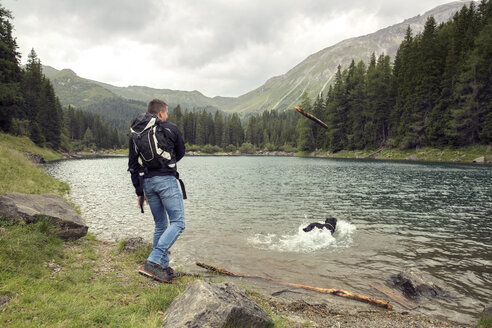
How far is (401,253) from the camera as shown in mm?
10086

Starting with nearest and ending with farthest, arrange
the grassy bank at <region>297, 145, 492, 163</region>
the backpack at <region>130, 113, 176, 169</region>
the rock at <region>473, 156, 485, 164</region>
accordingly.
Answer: the backpack at <region>130, 113, 176, 169</region>, the rock at <region>473, 156, 485, 164</region>, the grassy bank at <region>297, 145, 492, 163</region>

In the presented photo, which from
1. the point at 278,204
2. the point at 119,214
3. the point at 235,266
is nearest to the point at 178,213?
the point at 235,266

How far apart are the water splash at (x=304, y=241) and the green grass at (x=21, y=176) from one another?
11.0 metres

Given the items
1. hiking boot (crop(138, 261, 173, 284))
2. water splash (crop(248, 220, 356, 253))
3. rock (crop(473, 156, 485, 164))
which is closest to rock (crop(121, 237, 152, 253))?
hiking boot (crop(138, 261, 173, 284))

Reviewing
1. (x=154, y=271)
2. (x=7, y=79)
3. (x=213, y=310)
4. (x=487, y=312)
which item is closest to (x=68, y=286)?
(x=154, y=271)

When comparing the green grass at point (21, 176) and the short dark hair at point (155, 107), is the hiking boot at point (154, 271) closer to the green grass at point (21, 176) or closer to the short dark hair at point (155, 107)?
the short dark hair at point (155, 107)

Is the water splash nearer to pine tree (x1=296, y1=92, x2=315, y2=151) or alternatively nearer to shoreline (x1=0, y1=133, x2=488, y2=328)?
shoreline (x1=0, y1=133, x2=488, y2=328)

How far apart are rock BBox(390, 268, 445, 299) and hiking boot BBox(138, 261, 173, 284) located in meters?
6.62

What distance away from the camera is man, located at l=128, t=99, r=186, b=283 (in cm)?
559

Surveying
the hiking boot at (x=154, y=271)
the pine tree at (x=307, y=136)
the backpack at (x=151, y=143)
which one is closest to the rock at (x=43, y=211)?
the hiking boot at (x=154, y=271)

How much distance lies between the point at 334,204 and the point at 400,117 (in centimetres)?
6848

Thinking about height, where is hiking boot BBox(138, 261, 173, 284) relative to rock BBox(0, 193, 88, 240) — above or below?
below

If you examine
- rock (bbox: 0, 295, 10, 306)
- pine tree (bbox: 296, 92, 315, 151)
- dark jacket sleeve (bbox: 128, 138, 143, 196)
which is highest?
pine tree (bbox: 296, 92, 315, 151)

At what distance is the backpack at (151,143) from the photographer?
17.7 feet
